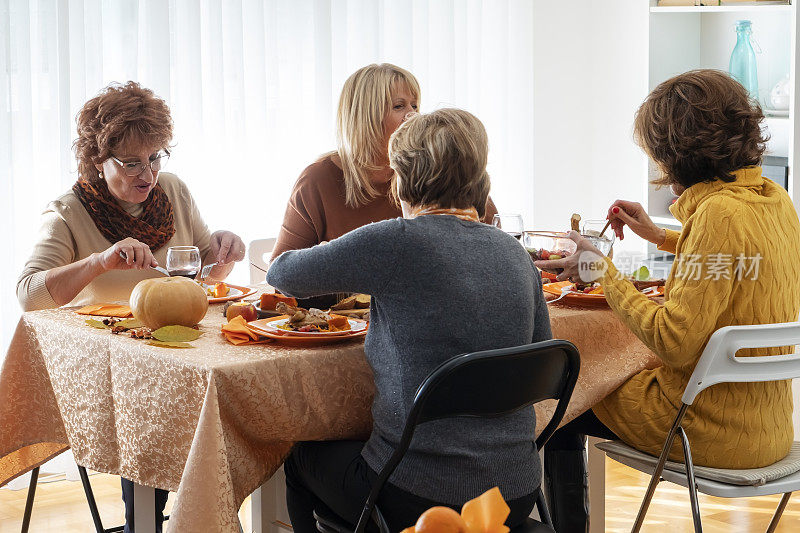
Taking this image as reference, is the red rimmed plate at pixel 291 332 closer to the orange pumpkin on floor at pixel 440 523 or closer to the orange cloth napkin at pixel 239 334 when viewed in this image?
the orange cloth napkin at pixel 239 334

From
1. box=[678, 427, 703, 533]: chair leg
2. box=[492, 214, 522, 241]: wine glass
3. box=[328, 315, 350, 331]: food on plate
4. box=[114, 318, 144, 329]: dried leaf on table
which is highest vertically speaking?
box=[492, 214, 522, 241]: wine glass

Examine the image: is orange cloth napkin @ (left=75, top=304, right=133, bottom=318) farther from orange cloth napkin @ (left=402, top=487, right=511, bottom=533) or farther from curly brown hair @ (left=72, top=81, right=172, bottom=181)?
orange cloth napkin @ (left=402, top=487, right=511, bottom=533)

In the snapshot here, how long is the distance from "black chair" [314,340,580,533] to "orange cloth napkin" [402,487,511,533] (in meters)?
0.85

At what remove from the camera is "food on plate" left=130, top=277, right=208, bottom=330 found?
66.8 inches

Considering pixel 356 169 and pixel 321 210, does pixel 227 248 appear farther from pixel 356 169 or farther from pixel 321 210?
pixel 356 169

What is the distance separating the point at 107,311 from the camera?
191 cm

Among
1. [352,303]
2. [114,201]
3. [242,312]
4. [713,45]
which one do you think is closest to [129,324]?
[242,312]

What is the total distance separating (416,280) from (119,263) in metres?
0.80

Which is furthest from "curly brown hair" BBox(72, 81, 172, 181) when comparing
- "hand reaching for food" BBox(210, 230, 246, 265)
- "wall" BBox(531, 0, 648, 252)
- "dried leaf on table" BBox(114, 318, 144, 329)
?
"wall" BBox(531, 0, 648, 252)

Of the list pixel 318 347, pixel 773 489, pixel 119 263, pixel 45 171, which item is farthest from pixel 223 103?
pixel 773 489

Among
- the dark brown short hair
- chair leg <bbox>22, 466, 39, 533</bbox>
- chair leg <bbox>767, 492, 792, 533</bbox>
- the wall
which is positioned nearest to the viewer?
the dark brown short hair

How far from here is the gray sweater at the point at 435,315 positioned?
1458 millimetres

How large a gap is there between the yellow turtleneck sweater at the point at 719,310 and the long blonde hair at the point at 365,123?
0.87 meters

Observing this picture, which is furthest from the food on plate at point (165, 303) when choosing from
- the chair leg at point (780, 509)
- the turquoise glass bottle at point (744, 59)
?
the turquoise glass bottle at point (744, 59)
